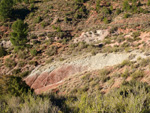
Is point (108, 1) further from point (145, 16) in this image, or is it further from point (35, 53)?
point (35, 53)

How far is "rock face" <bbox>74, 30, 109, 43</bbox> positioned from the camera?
2983cm

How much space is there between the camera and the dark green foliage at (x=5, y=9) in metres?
42.5

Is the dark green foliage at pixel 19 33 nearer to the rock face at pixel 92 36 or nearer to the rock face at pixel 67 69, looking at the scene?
the rock face at pixel 67 69

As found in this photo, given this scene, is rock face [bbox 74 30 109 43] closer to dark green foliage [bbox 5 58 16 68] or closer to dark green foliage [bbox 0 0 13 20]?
dark green foliage [bbox 5 58 16 68]

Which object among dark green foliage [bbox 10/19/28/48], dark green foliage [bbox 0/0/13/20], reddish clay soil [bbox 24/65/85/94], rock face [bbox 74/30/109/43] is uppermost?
dark green foliage [bbox 0/0/13/20]

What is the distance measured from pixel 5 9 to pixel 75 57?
126 ft

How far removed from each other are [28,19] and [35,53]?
25002 millimetres

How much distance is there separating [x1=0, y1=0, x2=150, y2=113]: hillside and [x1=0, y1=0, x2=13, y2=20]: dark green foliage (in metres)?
0.34

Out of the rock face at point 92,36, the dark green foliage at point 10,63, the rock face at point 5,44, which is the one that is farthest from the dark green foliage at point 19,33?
the rock face at point 92,36

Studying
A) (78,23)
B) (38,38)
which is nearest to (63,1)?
(78,23)

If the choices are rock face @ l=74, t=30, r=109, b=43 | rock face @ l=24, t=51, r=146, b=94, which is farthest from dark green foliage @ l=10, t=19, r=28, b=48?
rock face @ l=74, t=30, r=109, b=43

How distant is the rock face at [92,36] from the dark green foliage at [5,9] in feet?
100

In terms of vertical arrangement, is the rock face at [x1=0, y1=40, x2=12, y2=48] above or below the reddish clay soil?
above

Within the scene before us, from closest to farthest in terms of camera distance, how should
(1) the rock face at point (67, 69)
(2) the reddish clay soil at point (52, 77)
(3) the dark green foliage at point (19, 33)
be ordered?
(1) the rock face at point (67, 69) < (2) the reddish clay soil at point (52, 77) < (3) the dark green foliage at point (19, 33)
